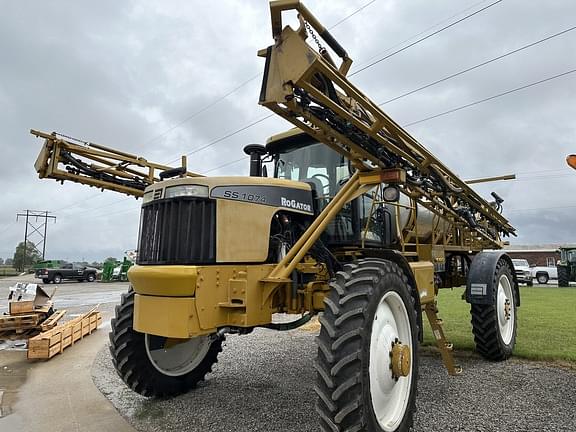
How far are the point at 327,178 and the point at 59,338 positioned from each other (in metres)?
5.89

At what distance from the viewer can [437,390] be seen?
5070 mm

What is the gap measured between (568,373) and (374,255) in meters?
3.34

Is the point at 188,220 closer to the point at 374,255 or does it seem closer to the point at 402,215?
the point at 374,255

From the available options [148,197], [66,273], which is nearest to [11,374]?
[148,197]

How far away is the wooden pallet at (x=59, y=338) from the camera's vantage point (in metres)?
7.21

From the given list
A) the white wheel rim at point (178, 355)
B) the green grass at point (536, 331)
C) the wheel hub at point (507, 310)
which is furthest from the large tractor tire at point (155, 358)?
the wheel hub at point (507, 310)

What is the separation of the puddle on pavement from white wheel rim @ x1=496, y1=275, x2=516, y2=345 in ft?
21.5

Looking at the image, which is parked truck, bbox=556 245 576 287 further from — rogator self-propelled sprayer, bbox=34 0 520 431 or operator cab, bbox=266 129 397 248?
operator cab, bbox=266 129 397 248

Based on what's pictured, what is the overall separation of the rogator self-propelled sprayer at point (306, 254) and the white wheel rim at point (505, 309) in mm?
2258

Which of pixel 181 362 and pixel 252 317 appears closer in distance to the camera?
pixel 252 317

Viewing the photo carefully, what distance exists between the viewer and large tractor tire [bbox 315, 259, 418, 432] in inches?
122

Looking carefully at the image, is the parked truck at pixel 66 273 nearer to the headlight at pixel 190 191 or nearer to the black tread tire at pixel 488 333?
the black tread tire at pixel 488 333

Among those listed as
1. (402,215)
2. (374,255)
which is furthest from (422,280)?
(402,215)

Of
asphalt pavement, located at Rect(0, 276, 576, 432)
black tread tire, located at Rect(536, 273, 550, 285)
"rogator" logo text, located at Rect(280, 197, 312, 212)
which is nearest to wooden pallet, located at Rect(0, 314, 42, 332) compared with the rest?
asphalt pavement, located at Rect(0, 276, 576, 432)
